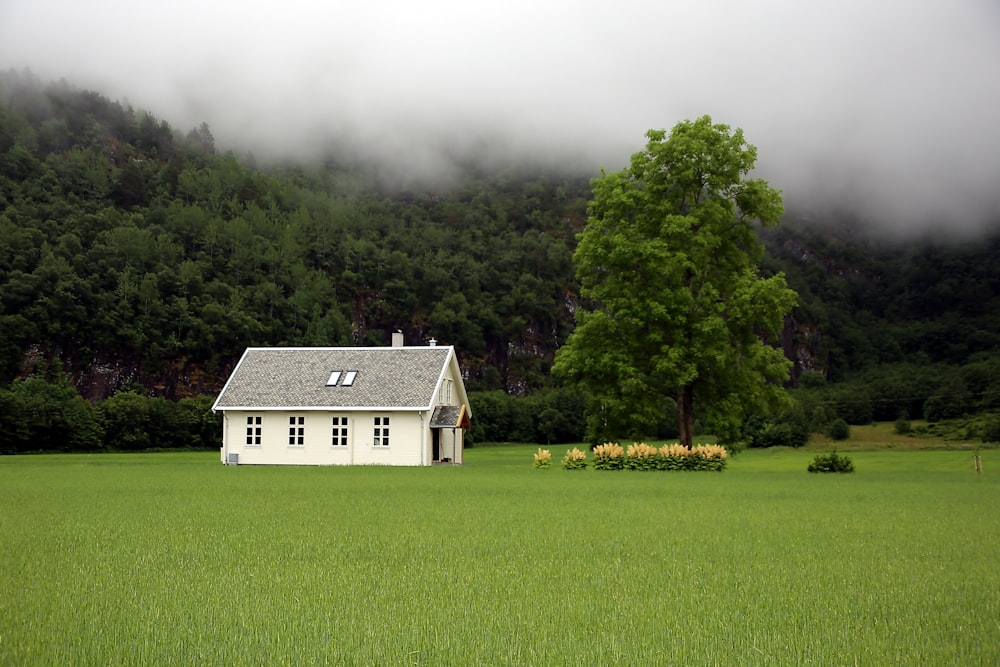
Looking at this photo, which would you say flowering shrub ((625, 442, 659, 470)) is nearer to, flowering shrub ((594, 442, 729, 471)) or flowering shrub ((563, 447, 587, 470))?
flowering shrub ((594, 442, 729, 471))

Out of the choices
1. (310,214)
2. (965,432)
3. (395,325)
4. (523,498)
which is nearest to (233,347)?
(395,325)

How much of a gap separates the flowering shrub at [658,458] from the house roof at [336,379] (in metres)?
11.0

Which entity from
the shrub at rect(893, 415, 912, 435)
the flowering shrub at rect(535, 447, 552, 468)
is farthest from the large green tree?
the shrub at rect(893, 415, 912, 435)

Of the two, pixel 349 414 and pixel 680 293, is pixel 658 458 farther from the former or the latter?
pixel 349 414

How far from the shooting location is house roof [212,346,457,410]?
162ft

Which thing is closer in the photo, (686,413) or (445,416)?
(686,413)

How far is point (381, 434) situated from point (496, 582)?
38.7 meters

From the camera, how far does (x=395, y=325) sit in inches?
5428

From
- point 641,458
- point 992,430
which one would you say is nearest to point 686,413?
point 641,458

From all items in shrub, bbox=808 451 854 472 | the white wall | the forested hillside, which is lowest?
shrub, bbox=808 451 854 472

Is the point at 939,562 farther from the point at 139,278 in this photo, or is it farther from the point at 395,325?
the point at 395,325

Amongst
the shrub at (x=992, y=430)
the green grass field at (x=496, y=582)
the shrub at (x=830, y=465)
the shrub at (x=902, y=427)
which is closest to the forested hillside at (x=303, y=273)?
the shrub at (x=902, y=427)

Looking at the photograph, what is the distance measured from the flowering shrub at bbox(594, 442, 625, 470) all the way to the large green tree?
133cm

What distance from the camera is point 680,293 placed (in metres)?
40.8
